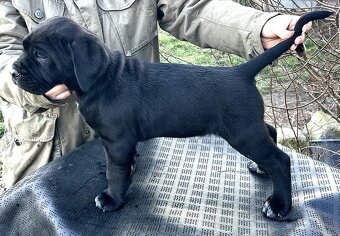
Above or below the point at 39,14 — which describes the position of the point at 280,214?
below

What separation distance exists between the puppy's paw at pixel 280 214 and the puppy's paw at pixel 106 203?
0.63 m

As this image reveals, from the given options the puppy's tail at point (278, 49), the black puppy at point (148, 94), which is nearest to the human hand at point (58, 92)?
the black puppy at point (148, 94)

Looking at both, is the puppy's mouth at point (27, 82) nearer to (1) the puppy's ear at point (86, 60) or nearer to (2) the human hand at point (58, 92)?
(2) the human hand at point (58, 92)

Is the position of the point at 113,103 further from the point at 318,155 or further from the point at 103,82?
the point at 318,155

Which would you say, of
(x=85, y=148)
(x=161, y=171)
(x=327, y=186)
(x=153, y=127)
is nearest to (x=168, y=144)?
(x=161, y=171)

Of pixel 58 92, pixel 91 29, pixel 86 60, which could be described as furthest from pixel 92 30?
pixel 86 60

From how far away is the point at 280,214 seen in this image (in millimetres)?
2182

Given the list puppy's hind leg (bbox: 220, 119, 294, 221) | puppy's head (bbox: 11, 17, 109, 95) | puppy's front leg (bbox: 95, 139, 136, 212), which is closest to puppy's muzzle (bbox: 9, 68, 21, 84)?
puppy's head (bbox: 11, 17, 109, 95)

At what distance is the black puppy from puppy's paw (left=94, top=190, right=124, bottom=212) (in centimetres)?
9

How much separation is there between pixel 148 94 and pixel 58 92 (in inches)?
14.7

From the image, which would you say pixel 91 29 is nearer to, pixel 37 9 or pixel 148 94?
pixel 37 9

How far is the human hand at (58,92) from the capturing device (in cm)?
211

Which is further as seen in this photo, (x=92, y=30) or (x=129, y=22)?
(x=129, y=22)

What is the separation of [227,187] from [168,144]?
0.52 meters
